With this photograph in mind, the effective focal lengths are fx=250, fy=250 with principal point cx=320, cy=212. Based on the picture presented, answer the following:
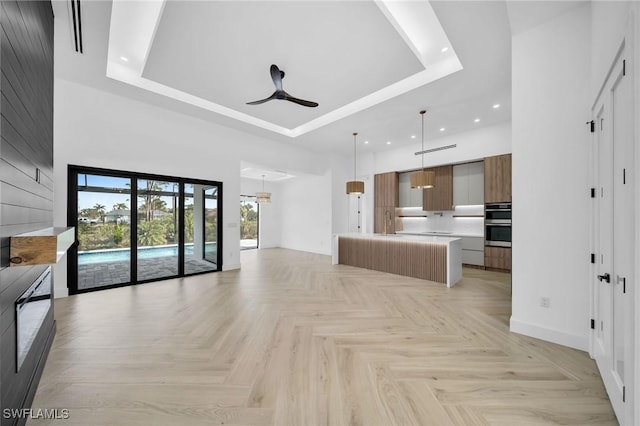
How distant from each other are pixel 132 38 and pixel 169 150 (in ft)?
7.34

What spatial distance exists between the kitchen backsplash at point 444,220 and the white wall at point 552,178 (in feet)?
14.0

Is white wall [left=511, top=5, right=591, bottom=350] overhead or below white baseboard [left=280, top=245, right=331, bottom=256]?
overhead

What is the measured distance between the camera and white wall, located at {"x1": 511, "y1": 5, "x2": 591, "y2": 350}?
8.00ft

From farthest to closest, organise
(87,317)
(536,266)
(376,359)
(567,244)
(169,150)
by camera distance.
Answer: (169,150), (87,317), (536,266), (567,244), (376,359)

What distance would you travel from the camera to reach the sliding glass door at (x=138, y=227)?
4.38 m

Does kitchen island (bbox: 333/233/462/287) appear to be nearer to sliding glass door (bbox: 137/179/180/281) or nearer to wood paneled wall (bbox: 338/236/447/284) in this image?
wood paneled wall (bbox: 338/236/447/284)

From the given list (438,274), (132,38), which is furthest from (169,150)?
(438,274)

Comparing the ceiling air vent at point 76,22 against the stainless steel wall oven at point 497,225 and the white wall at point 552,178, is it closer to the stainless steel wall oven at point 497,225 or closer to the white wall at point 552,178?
the white wall at point 552,178

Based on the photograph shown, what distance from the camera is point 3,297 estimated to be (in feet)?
4.47

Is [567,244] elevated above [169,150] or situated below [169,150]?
below

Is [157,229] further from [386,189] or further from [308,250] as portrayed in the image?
[386,189]

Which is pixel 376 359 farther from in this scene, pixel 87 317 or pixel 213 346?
pixel 87 317

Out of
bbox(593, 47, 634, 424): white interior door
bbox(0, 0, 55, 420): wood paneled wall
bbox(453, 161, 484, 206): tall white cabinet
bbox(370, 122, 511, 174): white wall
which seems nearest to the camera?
bbox(0, 0, 55, 420): wood paneled wall

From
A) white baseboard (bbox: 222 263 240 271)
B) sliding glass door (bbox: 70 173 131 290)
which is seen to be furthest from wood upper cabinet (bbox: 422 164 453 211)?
sliding glass door (bbox: 70 173 131 290)
